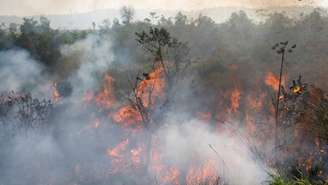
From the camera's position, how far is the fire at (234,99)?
33281 millimetres

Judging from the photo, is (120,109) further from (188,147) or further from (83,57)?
(83,57)

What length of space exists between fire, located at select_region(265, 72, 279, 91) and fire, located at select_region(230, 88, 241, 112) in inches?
96.7

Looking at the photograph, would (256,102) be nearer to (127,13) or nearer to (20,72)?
(20,72)

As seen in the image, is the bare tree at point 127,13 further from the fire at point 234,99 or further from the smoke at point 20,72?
the fire at point 234,99

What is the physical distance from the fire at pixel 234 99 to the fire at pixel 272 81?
2.46m

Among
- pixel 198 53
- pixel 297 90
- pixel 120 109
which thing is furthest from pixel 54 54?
pixel 297 90

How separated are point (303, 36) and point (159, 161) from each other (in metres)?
24.8

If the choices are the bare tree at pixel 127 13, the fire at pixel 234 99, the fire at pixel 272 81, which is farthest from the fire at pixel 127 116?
the bare tree at pixel 127 13

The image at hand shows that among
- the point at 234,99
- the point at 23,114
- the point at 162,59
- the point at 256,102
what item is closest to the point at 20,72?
the point at 23,114

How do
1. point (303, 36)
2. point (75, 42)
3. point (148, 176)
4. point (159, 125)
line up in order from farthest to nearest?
point (75, 42) < point (303, 36) < point (159, 125) < point (148, 176)

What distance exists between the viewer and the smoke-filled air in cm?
2684

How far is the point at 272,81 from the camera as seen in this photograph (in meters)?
35.3

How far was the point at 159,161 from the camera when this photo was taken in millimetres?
30031

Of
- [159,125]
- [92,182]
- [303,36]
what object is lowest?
[92,182]
